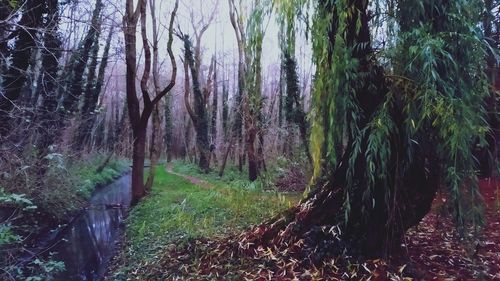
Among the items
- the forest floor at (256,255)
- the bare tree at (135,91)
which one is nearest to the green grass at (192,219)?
the forest floor at (256,255)

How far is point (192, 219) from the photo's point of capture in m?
8.65

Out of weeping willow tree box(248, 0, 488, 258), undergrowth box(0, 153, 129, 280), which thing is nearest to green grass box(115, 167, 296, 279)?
undergrowth box(0, 153, 129, 280)

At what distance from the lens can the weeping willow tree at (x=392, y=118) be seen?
3.58m

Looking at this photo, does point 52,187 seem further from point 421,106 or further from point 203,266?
point 421,106

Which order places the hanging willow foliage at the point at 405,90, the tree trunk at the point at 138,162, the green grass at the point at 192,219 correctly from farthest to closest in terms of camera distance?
1. the tree trunk at the point at 138,162
2. the green grass at the point at 192,219
3. the hanging willow foliage at the point at 405,90

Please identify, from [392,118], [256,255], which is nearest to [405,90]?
[392,118]

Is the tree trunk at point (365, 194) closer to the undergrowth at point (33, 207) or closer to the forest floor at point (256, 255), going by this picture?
the forest floor at point (256, 255)

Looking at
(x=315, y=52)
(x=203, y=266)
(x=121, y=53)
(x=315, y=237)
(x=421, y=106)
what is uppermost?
(x=121, y=53)

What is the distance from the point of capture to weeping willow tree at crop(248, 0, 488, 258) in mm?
3578

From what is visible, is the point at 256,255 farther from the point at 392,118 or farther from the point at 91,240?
the point at 91,240

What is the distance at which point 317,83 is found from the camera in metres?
4.35

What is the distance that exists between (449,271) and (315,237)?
1.53 m

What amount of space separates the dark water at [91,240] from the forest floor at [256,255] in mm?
591

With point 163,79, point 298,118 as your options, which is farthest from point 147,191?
point 163,79
